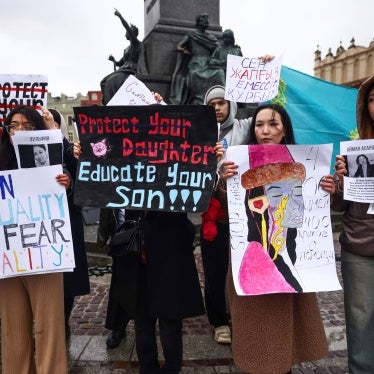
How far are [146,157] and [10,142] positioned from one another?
0.89 metres

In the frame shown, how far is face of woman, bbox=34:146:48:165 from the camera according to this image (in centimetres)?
235

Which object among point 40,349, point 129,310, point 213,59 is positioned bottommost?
point 40,349

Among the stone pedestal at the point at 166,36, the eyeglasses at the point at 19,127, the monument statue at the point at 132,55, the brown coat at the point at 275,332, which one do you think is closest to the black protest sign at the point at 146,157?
the eyeglasses at the point at 19,127

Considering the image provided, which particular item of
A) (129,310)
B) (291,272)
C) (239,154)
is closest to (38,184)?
(129,310)

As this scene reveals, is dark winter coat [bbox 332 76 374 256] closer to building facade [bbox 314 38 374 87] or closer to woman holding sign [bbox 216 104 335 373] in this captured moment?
woman holding sign [bbox 216 104 335 373]

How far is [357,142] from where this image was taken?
2.12 metres

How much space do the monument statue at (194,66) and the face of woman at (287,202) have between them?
5.62m

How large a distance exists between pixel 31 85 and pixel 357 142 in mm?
2513

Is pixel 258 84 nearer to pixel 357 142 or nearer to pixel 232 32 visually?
pixel 357 142

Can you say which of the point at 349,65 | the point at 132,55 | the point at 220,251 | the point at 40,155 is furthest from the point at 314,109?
the point at 349,65

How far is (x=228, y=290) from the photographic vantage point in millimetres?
2428

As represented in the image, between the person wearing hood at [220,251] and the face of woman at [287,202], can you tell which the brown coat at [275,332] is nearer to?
the face of woman at [287,202]

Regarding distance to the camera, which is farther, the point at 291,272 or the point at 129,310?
the point at 129,310

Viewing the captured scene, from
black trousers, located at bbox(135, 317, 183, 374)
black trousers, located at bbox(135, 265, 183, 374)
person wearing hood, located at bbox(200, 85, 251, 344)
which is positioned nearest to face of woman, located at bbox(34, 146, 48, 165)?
black trousers, located at bbox(135, 265, 183, 374)
